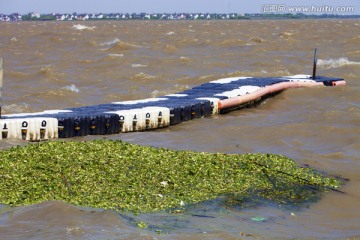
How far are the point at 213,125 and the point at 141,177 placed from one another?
933 cm

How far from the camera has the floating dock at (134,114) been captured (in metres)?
19.7

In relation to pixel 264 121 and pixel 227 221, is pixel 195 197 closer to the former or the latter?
pixel 227 221

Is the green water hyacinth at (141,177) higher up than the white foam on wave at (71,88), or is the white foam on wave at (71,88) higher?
the green water hyacinth at (141,177)

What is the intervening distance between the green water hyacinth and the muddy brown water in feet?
2.00

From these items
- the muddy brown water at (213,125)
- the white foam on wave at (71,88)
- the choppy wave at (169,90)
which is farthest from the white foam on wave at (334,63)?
the white foam on wave at (71,88)

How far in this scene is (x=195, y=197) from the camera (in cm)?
1367

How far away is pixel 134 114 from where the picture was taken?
71.7 feet

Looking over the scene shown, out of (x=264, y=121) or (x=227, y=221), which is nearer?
(x=227, y=221)

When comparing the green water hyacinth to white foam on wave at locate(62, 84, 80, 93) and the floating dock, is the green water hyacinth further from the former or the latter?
white foam on wave at locate(62, 84, 80, 93)

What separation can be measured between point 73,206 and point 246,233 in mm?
3040

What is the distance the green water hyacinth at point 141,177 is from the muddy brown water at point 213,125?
61cm

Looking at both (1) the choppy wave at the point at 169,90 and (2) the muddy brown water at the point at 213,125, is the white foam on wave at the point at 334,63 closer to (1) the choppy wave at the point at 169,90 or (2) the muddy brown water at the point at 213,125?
(2) the muddy brown water at the point at 213,125

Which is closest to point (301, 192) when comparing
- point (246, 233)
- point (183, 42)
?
point (246, 233)

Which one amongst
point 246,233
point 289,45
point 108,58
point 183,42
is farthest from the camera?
point 183,42
